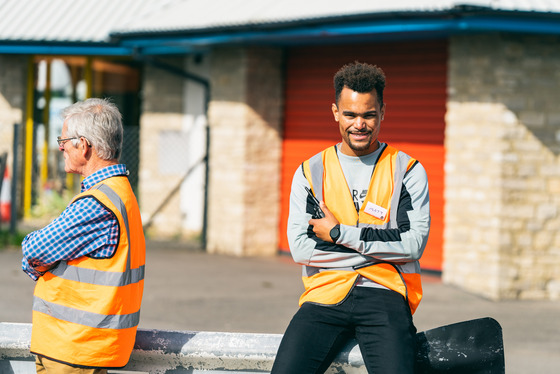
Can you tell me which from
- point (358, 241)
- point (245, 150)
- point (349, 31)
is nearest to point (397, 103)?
point (349, 31)

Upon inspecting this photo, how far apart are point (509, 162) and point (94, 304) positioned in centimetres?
685

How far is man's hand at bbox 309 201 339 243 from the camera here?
11.4 feet

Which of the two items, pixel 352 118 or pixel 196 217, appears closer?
pixel 352 118

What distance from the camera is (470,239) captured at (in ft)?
32.0

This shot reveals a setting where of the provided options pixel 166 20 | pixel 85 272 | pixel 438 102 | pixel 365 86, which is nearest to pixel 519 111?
pixel 438 102

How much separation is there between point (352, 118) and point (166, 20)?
30.4ft

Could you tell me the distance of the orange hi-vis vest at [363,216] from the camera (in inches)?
136

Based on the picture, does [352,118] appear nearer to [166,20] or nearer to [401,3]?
[401,3]

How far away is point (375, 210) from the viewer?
3.51 m

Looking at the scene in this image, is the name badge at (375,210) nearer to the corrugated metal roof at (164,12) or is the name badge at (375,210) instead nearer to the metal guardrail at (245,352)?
the metal guardrail at (245,352)

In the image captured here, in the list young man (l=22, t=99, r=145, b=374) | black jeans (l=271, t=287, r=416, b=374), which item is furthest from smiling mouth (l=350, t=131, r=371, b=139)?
young man (l=22, t=99, r=145, b=374)

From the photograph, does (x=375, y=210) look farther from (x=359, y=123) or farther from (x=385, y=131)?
(x=385, y=131)

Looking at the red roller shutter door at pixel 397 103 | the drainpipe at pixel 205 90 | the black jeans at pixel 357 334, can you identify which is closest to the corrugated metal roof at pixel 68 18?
the drainpipe at pixel 205 90

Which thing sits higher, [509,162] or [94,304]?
[509,162]
